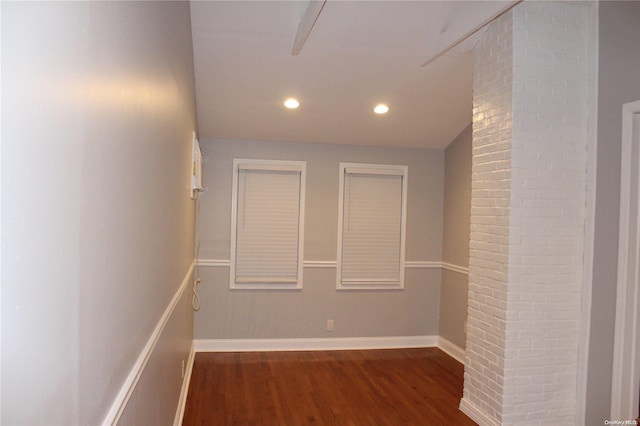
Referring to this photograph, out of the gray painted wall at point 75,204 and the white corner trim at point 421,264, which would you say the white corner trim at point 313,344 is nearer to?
the white corner trim at point 421,264

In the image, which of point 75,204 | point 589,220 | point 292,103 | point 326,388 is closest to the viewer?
point 75,204

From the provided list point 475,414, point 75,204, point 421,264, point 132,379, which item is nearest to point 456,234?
point 421,264

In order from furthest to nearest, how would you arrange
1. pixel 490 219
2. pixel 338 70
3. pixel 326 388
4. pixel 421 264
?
1. pixel 421 264
2. pixel 326 388
3. pixel 338 70
4. pixel 490 219

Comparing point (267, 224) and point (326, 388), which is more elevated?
point (267, 224)

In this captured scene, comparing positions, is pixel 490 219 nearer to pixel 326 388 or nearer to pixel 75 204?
pixel 326 388

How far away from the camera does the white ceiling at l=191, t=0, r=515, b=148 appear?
340 cm

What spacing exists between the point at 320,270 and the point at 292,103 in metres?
1.95

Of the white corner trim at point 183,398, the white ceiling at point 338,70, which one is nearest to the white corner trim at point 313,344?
the white corner trim at point 183,398

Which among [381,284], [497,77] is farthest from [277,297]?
[497,77]

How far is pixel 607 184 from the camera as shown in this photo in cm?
318

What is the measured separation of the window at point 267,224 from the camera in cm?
534

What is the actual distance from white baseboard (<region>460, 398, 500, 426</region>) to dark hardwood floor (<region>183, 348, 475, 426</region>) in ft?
0.16

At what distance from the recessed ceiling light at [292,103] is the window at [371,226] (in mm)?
1135

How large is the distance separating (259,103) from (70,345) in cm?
391
